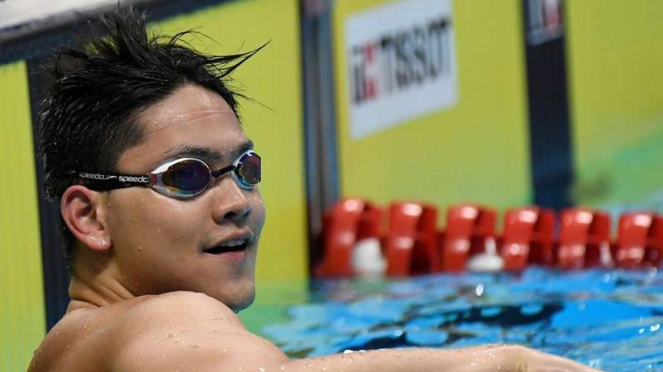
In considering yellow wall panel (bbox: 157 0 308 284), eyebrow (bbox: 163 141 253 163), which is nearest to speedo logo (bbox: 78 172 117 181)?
eyebrow (bbox: 163 141 253 163)

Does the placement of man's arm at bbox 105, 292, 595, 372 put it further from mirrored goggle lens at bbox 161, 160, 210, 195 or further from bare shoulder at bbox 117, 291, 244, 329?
mirrored goggle lens at bbox 161, 160, 210, 195

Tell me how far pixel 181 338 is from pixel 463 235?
161 inches

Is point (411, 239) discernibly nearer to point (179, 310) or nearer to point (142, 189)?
point (142, 189)

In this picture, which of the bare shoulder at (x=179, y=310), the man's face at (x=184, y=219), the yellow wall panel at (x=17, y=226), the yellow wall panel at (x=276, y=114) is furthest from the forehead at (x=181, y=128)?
the yellow wall panel at (x=276, y=114)

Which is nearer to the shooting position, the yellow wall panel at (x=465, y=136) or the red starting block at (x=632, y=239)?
the red starting block at (x=632, y=239)

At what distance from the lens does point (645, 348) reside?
3518 mm

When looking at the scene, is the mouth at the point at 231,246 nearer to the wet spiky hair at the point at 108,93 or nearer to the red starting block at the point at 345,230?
the wet spiky hair at the point at 108,93

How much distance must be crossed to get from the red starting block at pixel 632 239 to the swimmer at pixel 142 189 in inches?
142

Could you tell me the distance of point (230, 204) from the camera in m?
2.14

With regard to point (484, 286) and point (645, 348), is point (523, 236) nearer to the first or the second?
point (484, 286)

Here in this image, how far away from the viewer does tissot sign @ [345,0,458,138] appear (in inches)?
243

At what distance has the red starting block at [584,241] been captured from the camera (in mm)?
5648

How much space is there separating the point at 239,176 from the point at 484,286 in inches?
123

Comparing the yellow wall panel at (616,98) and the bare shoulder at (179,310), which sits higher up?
the yellow wall panel at (616,98)
